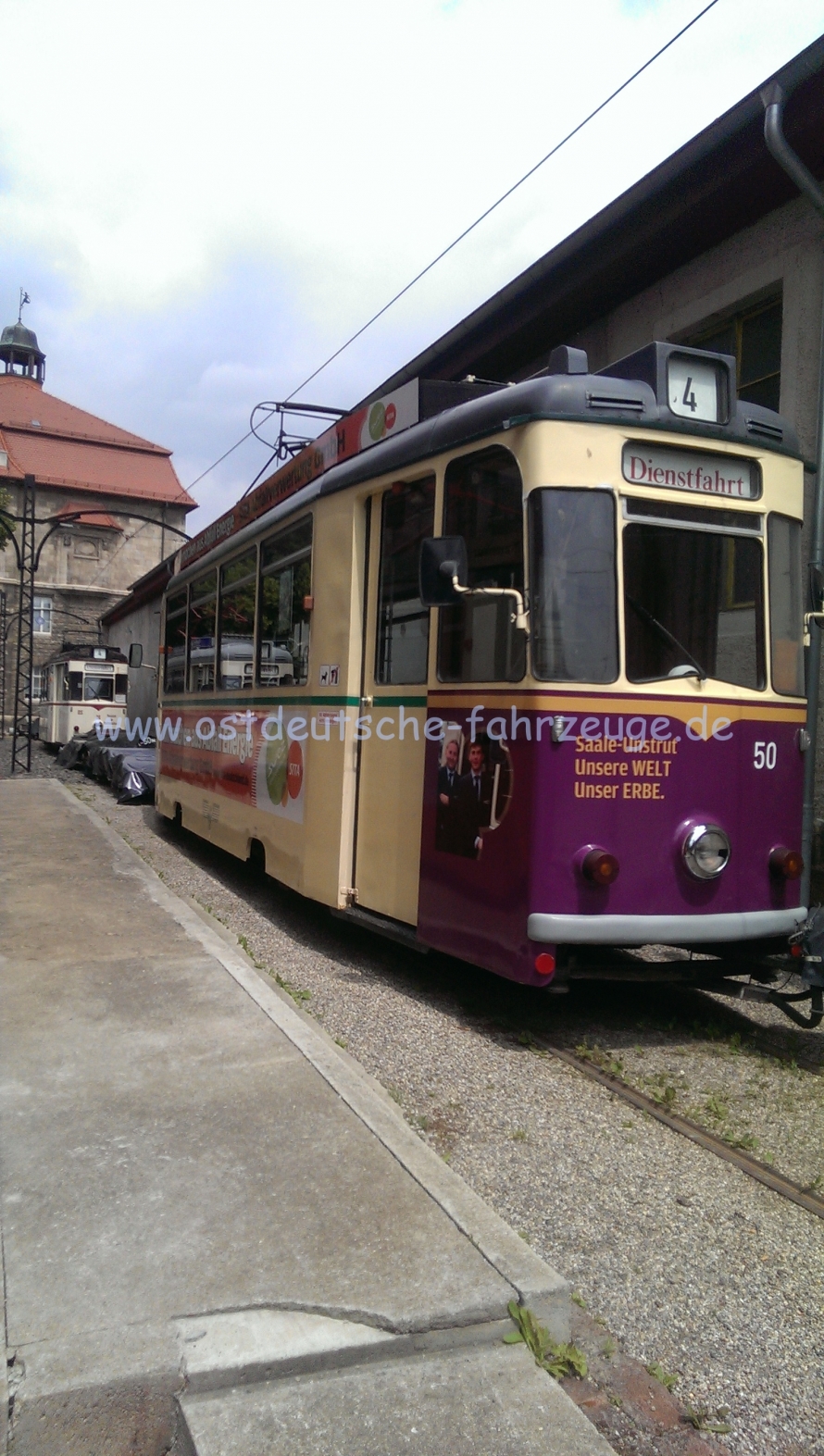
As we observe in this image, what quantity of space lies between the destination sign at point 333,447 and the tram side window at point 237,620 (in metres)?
0.38

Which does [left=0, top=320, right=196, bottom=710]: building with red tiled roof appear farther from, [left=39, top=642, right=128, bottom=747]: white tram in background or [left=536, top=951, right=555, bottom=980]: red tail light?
[left=536, top=951, right=555, bottom=980]: red tail light

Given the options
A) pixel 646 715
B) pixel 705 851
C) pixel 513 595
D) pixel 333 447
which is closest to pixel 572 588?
pixel 513 595

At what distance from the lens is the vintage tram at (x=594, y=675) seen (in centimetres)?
486

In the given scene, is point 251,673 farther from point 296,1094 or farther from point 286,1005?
point 296,1094

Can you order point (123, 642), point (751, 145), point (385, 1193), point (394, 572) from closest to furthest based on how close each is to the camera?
1. point (385, 1193)
2. point (394, 572)
3. point (751, 145)
4. point (123, 642)

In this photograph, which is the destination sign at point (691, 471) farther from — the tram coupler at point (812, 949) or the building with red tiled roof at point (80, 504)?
the building with red tiled roof at point (80, 504)

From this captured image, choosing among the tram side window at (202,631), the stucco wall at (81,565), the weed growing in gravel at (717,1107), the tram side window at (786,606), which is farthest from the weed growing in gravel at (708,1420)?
the stucco wall at (81,565)

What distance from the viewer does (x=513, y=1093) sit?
4.45 m

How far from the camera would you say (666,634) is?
5.04m

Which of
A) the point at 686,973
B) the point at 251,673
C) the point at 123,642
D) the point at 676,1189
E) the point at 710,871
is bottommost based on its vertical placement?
the point at 676,1189

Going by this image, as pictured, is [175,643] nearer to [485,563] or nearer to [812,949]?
[485,563]

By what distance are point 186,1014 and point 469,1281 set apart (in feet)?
8.46

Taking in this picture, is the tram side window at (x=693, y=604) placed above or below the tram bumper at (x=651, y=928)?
above

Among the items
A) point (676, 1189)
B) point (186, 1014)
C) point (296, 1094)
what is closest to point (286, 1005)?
point (186, 1014)
